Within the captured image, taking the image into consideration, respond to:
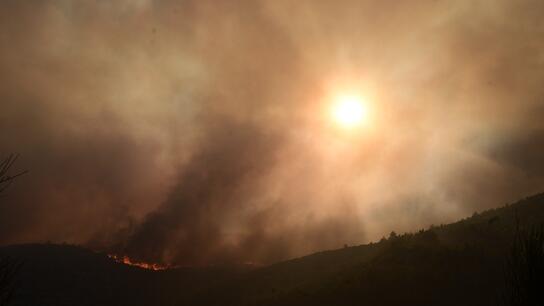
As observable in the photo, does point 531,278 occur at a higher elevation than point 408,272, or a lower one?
lower

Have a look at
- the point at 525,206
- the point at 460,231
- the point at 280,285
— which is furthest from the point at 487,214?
the point at 280,285

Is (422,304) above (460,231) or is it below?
below

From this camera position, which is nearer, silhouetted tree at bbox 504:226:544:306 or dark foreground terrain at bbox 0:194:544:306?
silhouetted tree at bbox 504:226:544:306

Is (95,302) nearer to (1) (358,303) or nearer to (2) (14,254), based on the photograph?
(2) (14,254)

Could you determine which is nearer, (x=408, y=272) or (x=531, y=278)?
(x=531, y=278)

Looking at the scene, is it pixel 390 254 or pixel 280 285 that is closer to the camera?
pixel 390 254

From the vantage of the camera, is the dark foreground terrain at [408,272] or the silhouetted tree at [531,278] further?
the dark foreground terrain at [408,272]

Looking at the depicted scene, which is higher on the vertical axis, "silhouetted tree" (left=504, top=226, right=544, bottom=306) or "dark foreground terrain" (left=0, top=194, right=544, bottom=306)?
"dark foreground terrain" (left=0, top=194, right=544, bottom=306)

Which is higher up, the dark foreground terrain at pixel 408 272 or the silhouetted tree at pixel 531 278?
the dark foreground terrain at pixel 408 272

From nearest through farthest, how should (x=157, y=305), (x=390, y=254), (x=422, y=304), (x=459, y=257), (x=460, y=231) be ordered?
(x=422, y=304) < (x=459, y=257) < (x=390, y=254) < (x=460, y=231) < (x=157, y=305)

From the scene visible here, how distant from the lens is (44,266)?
174 metres

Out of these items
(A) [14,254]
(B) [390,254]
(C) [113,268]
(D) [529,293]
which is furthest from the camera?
(C) [113,268]

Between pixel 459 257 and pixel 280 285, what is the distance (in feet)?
150

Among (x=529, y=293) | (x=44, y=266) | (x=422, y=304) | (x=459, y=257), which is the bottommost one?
(x=529, y=293)
